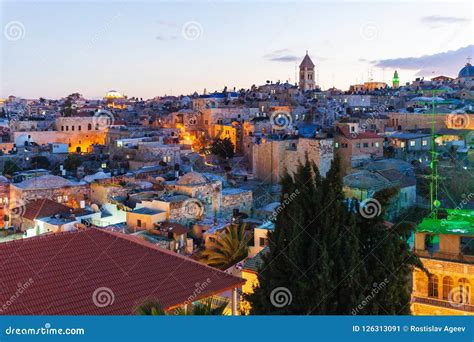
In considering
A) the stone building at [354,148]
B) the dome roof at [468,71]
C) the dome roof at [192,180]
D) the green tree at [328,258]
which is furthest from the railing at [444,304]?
the dome roof at [468,71]

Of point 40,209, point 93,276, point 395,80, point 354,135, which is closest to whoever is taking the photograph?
point 93,276

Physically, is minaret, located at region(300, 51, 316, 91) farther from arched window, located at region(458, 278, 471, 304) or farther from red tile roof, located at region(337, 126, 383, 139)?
arched window, located at region(458, 278, 471, 304)

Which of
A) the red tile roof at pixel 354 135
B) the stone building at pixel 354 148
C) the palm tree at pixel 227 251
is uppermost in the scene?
the red tile roof at pixel 354 135

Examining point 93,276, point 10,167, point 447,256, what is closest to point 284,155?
point 10,167

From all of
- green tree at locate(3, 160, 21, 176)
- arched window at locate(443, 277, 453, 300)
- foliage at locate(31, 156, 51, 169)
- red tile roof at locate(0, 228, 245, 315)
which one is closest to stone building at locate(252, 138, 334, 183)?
foliage at locate(31, 156, 51, 169)

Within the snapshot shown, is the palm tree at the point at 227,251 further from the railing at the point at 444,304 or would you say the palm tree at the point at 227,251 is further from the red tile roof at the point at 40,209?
the railing at the point at 444,304

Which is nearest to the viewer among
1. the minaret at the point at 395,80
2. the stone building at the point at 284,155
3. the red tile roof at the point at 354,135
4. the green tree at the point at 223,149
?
the stone building at the point at 284,155

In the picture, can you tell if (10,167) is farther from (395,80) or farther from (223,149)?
(395,80)
